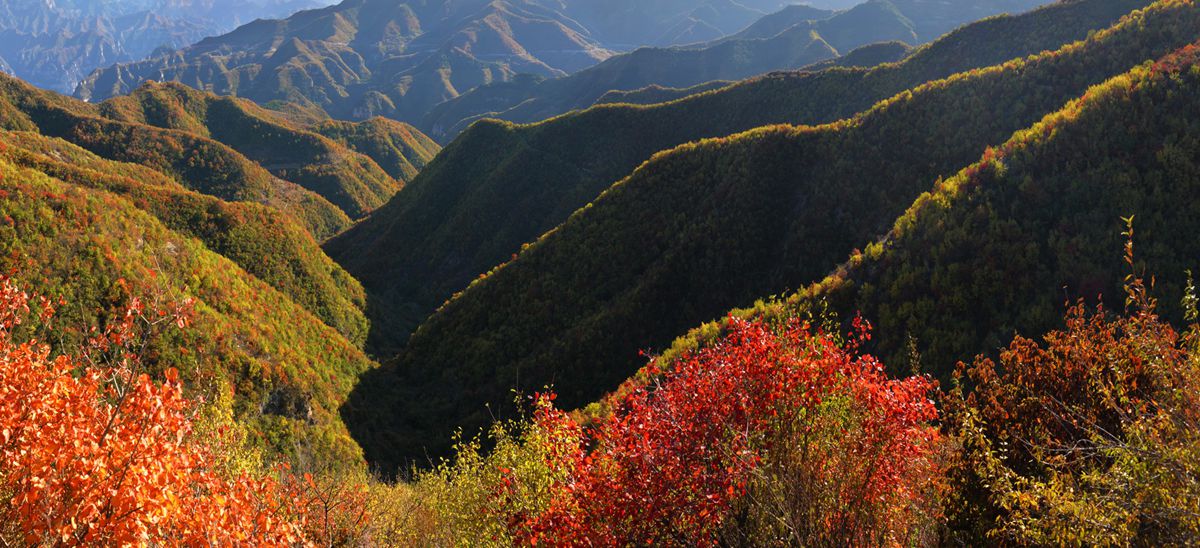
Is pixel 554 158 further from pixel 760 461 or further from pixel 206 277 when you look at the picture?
pixel 760 461

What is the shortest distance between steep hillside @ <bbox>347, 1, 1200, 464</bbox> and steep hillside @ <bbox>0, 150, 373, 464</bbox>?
392 centimetres

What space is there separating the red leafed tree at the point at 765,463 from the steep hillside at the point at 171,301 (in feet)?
63.1

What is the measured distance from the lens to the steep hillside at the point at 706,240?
105ft

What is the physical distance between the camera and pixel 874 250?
22.8 meters

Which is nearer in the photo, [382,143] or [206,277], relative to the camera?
[206,277]

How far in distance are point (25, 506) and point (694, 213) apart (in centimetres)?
3675

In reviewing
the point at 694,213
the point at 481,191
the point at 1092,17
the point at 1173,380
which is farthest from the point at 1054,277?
the point at 481,191

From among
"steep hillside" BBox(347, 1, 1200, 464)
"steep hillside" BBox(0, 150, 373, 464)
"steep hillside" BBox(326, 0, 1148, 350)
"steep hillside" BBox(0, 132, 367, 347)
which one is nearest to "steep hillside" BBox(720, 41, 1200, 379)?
"steep hillside" BBox(347, 1, 1200, 464)

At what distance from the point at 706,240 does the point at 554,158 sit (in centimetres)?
5281

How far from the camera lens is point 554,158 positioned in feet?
279

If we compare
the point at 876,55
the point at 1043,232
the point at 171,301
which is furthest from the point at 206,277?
the point at 876,55

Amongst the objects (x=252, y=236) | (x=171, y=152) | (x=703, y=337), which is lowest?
(x=703, y=337)

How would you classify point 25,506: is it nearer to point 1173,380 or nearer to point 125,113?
point 1173,380

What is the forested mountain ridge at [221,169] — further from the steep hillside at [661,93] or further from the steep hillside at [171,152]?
the steep hillside at [661,93]
